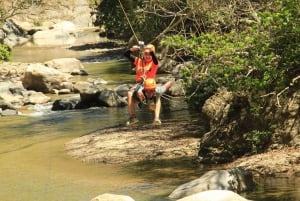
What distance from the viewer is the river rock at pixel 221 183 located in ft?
25.4

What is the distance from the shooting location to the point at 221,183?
25.6 feet

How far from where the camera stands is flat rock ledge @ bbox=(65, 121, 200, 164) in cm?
1079

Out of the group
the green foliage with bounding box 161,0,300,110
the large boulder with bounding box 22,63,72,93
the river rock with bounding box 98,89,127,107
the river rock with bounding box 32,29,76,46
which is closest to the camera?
the green foliage with bounding box 161,0,300,110

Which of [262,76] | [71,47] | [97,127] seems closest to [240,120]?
[262,76]

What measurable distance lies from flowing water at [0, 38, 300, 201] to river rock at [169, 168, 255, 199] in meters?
0.15

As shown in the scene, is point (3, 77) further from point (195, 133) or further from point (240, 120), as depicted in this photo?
point (240, 120)

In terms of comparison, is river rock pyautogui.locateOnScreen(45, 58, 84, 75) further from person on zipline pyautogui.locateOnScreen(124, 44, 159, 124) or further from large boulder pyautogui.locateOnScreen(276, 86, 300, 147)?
large boulder pyautogui.locateOnScreen(276, 86, 300, 147)

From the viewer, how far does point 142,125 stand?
13711 millimetres

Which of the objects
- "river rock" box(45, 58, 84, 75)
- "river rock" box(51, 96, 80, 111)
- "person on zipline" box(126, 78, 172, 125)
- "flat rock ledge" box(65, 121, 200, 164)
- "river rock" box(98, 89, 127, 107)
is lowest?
"river rock" box(45, 58, 84, 75)

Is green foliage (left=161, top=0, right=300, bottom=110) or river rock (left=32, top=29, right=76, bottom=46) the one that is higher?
green foliage (left=161, top=0, right=300, bottom=110)

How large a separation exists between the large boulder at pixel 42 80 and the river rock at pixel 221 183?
1810 cm

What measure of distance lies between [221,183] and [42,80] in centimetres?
1884

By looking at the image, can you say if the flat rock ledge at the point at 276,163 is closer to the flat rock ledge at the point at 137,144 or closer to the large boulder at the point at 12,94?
the flat rock ledge at the point at 137,144

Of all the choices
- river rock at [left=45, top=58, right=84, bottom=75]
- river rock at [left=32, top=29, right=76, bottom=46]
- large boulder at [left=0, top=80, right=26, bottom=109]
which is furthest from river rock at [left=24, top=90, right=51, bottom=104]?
river rock at [left=32, top=29, right=76, bottom=46]
